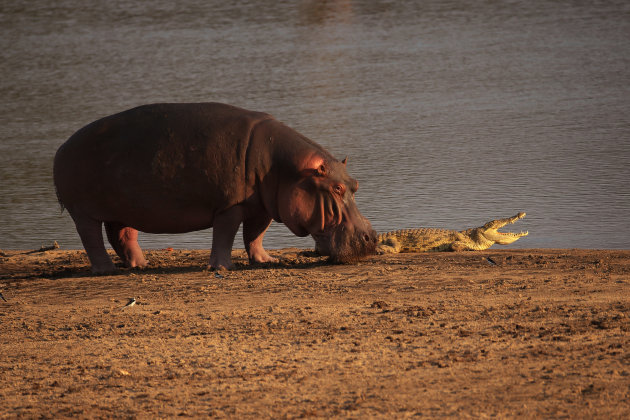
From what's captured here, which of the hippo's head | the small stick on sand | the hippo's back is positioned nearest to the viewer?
the hippo's back

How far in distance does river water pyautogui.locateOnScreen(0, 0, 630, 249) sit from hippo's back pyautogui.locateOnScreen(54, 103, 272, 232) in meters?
2.08

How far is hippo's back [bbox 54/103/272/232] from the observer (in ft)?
27.4

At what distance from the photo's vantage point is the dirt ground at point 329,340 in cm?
515

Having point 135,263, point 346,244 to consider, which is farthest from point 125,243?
point 346,244

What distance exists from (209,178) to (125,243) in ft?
4.26

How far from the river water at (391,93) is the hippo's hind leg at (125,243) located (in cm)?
159

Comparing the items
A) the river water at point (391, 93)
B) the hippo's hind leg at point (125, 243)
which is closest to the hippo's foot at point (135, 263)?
the hippo's hind leg at point (125, 243)

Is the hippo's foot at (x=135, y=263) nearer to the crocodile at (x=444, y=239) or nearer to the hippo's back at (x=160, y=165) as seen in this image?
the hippo's back at (x=160, y=165)

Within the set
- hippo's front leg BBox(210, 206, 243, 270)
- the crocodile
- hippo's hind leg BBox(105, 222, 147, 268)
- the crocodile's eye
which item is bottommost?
the crocodile

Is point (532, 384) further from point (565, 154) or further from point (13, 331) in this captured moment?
point (565, 154)

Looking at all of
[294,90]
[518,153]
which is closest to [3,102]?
[294,90]

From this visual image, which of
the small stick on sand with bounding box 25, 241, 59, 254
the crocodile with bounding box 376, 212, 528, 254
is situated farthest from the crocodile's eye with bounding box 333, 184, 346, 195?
the small stick on sand with bounding box 25, 241, 59, 254

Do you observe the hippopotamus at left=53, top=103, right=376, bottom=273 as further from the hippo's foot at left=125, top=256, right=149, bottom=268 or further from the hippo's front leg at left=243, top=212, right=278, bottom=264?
the hippo's foot at left=125, top=256, right=149, bottom=268

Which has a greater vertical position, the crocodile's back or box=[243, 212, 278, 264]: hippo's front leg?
box=[243, 212, 278, 264]: hippo's front leg
